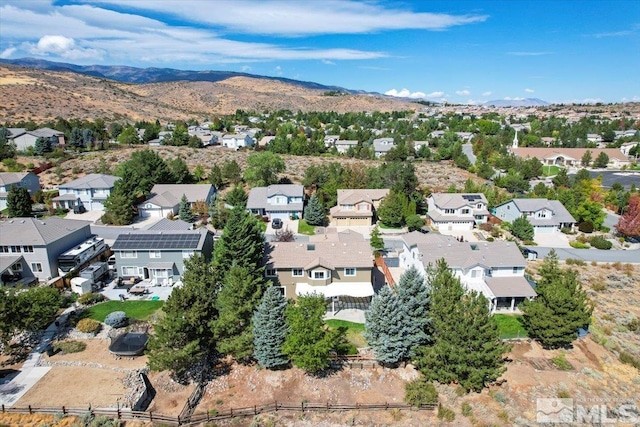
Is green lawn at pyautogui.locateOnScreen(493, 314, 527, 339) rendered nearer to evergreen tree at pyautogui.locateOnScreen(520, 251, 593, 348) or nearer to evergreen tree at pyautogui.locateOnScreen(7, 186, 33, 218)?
evergreen tree at pyautogui.locateOnScreen(520, 251, 593, 348)

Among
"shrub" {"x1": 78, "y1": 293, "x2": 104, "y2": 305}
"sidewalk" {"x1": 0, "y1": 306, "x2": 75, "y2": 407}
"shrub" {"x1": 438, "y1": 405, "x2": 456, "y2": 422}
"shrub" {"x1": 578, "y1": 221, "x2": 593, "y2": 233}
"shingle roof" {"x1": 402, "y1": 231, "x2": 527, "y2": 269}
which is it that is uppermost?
"shingle roof" {"x1": 402, "y1": 231, "x2": 527, "y2": 269}

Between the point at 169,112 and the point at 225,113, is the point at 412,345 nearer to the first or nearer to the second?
the point at 169,112

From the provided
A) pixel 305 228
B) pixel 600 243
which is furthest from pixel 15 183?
pixel 600 243

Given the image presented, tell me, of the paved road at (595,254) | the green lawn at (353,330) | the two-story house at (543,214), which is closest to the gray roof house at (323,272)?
the green lawn at (353,330)

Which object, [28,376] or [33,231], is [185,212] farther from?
[28,376]

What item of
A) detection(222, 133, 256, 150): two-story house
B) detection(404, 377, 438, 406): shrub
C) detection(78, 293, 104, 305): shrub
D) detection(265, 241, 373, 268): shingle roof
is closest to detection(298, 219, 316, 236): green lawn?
detection(265, 241, 373, 268): shingle roof

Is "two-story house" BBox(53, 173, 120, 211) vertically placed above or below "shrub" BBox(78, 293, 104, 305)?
above

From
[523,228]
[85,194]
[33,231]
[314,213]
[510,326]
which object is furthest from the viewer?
[85,194]
